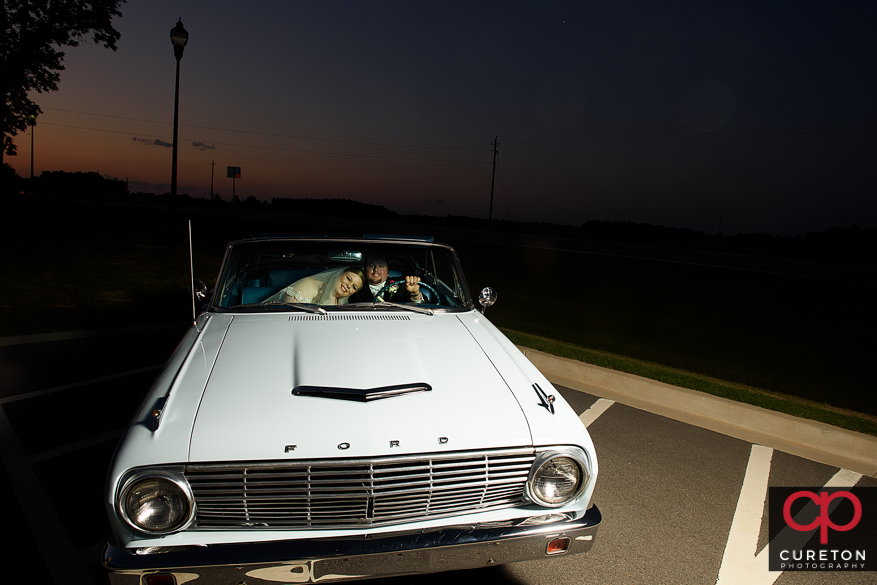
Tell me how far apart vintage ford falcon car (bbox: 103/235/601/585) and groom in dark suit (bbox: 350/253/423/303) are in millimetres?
1131

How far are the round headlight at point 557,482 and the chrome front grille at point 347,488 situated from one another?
0.10 m

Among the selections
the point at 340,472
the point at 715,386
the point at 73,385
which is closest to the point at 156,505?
the point at 340,472

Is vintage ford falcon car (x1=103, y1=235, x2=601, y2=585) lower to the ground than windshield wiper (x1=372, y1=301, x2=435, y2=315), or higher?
lower

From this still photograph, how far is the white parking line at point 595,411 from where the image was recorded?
473 centimetres

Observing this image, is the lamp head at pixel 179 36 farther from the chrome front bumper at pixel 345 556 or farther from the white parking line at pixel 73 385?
the chrome front bumper at pixel 345 556

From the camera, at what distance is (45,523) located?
2971 millimetres

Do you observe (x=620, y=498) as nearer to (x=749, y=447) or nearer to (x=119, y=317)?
(x=749, y=447)

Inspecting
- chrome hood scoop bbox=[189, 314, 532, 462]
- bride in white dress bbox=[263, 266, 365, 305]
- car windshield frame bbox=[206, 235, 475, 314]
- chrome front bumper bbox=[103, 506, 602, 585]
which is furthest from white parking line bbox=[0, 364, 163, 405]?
chrome front bumper bbox=[103, 506, 602, 585]

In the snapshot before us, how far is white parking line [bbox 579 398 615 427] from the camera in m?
4.73

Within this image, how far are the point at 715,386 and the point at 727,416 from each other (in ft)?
1.73

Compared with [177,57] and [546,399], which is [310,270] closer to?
[546,399]

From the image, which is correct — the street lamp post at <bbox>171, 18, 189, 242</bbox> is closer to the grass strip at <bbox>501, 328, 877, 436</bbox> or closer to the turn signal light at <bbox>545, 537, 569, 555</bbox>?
the grass strip at <bbox>501, 328, 877, 436</bbox>

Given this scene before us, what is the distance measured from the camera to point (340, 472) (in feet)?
6.64

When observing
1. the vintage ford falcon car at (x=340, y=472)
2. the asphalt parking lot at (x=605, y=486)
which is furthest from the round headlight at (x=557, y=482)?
the asphalt parking lot at (x=605, y=486)
